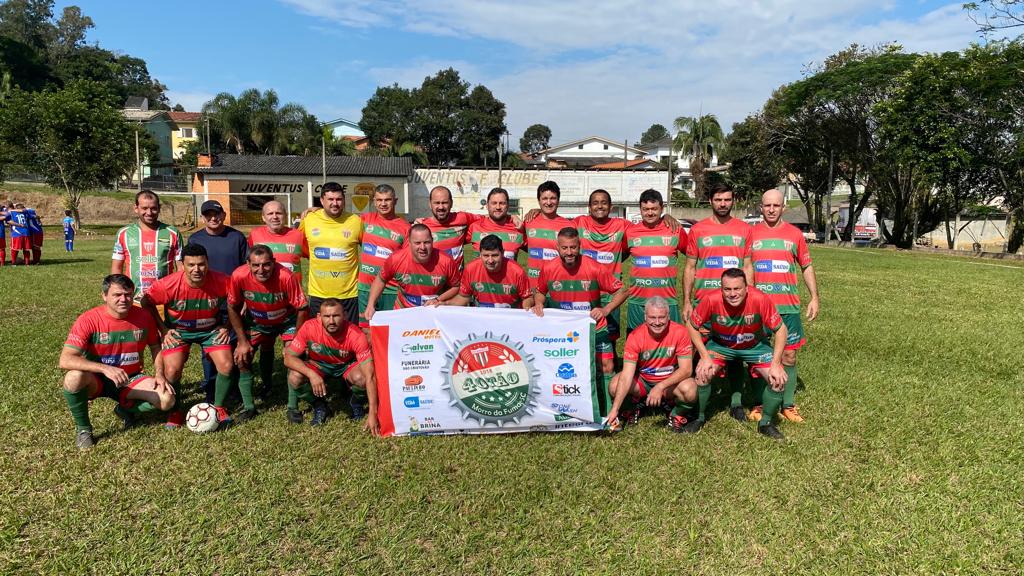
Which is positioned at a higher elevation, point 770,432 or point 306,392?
point 306,392

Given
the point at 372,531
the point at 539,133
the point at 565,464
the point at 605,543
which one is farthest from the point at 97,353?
the point at 539,133

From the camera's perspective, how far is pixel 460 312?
520cm

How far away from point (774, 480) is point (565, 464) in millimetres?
1600

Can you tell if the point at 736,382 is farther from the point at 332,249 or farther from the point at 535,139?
the point at 535,139

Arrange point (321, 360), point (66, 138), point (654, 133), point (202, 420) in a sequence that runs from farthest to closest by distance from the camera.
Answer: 1. point (654, 133)
2. point (66, 138)
3. point (321, 360)
4. point (202, 420)

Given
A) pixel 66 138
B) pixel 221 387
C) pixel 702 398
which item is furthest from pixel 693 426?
pixel 66 138

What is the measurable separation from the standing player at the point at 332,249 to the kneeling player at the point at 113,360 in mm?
1628

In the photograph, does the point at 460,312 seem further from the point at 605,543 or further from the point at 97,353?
the point at 97,353

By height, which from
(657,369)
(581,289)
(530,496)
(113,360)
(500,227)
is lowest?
(530,496)

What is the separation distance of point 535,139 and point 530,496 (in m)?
108

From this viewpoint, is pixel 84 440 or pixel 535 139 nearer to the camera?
pixel 84 440

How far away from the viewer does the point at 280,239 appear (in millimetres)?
6395

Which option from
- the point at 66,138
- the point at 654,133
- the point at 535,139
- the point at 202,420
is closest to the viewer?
the point at 202,420

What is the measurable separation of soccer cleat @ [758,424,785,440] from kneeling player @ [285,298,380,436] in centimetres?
363
